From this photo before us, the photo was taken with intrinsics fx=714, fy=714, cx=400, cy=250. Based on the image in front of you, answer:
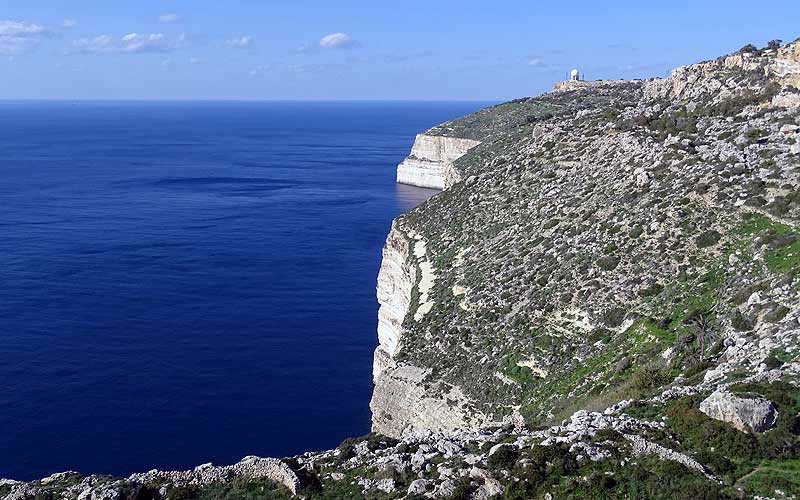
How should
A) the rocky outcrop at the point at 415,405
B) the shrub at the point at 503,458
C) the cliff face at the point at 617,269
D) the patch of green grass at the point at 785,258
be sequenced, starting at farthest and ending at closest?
the rocky outcrop at the point at 415,405 → the patch of green grass at the point at 785,258 → the cliff face at the point at 617,269 → the shrub at the point at 503,458

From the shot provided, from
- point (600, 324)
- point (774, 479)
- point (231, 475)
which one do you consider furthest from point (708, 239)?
point (231, 475)

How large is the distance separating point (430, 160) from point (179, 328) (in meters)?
101

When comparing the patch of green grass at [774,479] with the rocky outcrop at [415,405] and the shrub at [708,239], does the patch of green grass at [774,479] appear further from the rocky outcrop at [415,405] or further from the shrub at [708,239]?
the shrub at [708,239]

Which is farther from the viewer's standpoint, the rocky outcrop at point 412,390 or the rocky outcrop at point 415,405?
the rocky outcrop at point 412,390

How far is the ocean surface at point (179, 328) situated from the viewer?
1948 inches

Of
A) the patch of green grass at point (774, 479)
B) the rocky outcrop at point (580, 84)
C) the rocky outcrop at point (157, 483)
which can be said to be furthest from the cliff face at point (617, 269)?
the rocky outcrop at point (580, 84)

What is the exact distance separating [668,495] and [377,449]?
948 cm

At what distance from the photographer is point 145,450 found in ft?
155

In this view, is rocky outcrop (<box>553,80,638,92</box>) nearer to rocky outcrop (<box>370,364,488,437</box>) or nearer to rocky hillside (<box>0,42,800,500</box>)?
rocky hillside (<box>0,42,800,500</box>)

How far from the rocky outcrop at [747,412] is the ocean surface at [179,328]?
33.4 m

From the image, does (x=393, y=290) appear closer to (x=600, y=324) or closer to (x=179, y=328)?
(x=179, y=328)

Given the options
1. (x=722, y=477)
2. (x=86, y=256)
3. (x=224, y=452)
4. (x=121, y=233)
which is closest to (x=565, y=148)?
(x=224, y=452)

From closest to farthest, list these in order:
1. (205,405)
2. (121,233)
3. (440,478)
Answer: (440,478) < (205,405) < (121,233)

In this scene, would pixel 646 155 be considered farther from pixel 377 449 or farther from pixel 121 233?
pixel 121 233
